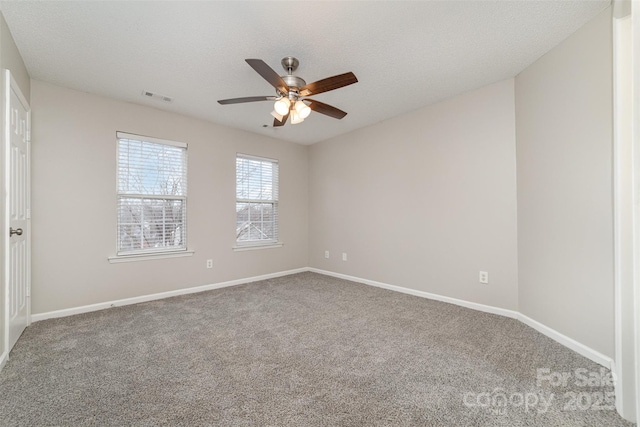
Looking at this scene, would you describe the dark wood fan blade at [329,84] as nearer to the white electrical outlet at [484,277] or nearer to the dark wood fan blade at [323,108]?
the dark wood fan blade at [323,108]

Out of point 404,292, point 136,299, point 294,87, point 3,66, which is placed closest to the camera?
point 3,66

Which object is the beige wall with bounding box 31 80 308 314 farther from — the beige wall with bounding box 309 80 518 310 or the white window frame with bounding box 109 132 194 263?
the beige wall with bounding box 309 80 518 310

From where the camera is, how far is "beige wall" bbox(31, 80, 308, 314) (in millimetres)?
2771

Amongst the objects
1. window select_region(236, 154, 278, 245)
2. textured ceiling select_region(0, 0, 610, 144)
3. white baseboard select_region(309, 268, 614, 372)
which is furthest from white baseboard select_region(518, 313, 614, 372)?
window select_region(236, 154, 278, 245)

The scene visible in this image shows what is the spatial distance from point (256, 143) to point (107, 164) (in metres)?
2.04

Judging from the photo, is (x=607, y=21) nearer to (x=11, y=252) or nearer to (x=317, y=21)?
(x=317, y=21)

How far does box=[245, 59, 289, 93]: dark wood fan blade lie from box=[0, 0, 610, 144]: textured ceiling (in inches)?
13.5

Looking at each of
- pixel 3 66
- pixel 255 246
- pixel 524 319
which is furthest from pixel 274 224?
pixel 524 319

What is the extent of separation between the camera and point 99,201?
121 inches

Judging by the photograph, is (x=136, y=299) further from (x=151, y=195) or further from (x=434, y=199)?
(x=434, y=199)

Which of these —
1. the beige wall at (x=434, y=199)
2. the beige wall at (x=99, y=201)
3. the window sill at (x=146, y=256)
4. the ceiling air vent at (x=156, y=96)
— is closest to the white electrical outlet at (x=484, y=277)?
the beige wall at (x=434, y=199)

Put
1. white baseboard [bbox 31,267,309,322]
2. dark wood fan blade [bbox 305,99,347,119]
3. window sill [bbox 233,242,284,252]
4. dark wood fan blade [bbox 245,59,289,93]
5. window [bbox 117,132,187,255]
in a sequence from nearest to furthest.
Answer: dark wood fan blade [bbox 245,59,289,93] → dark wood fan blade [bbox 305,99,347,119] → white baseboard [bbox 31,267,309,322] → window [bbox 117,132,187,255] → window sill [bbox 233,242,284,252]

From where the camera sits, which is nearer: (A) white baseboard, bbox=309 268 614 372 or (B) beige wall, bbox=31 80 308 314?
(A) white baseboard, bbox=309 268 614 372

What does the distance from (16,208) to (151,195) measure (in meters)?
1.27
